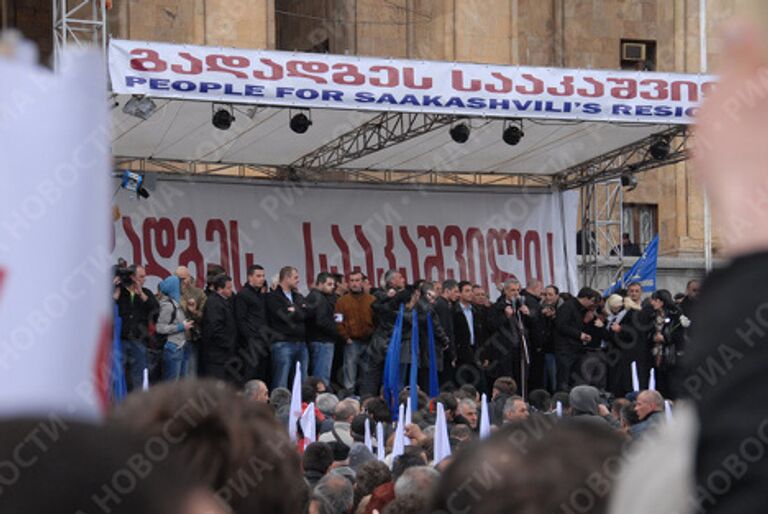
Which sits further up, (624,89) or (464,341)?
(624,89)

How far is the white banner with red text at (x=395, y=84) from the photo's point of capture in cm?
1650

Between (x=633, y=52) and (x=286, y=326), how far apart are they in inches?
737

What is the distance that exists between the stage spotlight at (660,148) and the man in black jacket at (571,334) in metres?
2.72

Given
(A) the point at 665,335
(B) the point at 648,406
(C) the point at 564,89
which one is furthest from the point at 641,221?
(B) the point at 648,406

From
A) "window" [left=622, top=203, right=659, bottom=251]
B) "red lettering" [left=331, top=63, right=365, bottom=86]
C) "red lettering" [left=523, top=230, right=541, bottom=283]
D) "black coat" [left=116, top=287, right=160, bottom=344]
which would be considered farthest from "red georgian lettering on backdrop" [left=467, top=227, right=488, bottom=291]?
"window" [left=622, top=203, right=659, bottom=251]

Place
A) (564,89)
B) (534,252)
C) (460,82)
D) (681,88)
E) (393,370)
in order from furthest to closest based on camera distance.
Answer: (534,252), (681,88), (564,89), (460,82), (393,370)

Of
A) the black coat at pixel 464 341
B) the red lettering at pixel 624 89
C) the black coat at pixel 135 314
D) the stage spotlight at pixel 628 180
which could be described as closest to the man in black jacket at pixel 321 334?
the black coat at pixel 464 341

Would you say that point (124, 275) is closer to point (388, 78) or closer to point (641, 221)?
point (388, 78)

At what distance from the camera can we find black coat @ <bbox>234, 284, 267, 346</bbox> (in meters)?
16.8

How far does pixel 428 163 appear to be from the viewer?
23.4 meters

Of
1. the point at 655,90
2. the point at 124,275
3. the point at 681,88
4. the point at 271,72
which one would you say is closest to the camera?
the point at 124,275

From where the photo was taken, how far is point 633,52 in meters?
33.5

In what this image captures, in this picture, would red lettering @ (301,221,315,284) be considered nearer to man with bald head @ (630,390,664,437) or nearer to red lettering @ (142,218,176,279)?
red lettering @ (142,218,176,279)

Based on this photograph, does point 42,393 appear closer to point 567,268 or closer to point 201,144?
point 201,144
